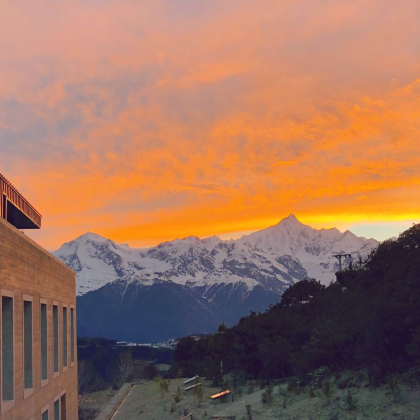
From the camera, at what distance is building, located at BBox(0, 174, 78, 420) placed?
1792 cm

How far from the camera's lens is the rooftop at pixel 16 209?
2561 cm

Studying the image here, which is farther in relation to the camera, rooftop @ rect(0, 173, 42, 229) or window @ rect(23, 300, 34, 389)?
rooftop @ rect(0, 173, 42, 229)

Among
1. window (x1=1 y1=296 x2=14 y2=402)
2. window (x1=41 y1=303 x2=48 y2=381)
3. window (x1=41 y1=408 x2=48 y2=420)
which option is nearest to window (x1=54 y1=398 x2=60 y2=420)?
window (x1=41 y1=408 x2=48 y2=420)

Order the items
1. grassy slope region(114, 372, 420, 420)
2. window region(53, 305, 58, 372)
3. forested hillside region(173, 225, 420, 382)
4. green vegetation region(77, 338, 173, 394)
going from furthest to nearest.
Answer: green vegetation region(77, 338, 173, 394), forested hillside region(173, 225, 420, 382), window region(53, 305, 58, 372), grassy slope region(114, 372, 420, 420)

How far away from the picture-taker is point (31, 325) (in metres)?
21.0

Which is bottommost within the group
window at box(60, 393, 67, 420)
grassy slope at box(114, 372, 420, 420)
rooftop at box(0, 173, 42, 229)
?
grassy slope at box(114, 372, 420, 420)

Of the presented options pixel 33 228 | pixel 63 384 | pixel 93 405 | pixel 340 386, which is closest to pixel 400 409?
pixel 340 386

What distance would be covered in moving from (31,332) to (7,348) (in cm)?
291

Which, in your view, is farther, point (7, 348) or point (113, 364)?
point (113, 364)

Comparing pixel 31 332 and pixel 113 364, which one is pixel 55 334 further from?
pixel 113 364

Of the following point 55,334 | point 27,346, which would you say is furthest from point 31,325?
point 55,334

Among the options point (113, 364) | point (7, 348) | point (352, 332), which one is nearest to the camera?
point (7, 348)

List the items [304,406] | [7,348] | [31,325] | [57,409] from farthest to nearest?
1. [304,406]
2. [57,409]
3. [31,325]
4. [7,348]

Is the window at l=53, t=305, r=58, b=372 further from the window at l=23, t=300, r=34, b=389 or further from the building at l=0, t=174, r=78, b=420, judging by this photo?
the window at l=23, t=300, r=34, b=389
